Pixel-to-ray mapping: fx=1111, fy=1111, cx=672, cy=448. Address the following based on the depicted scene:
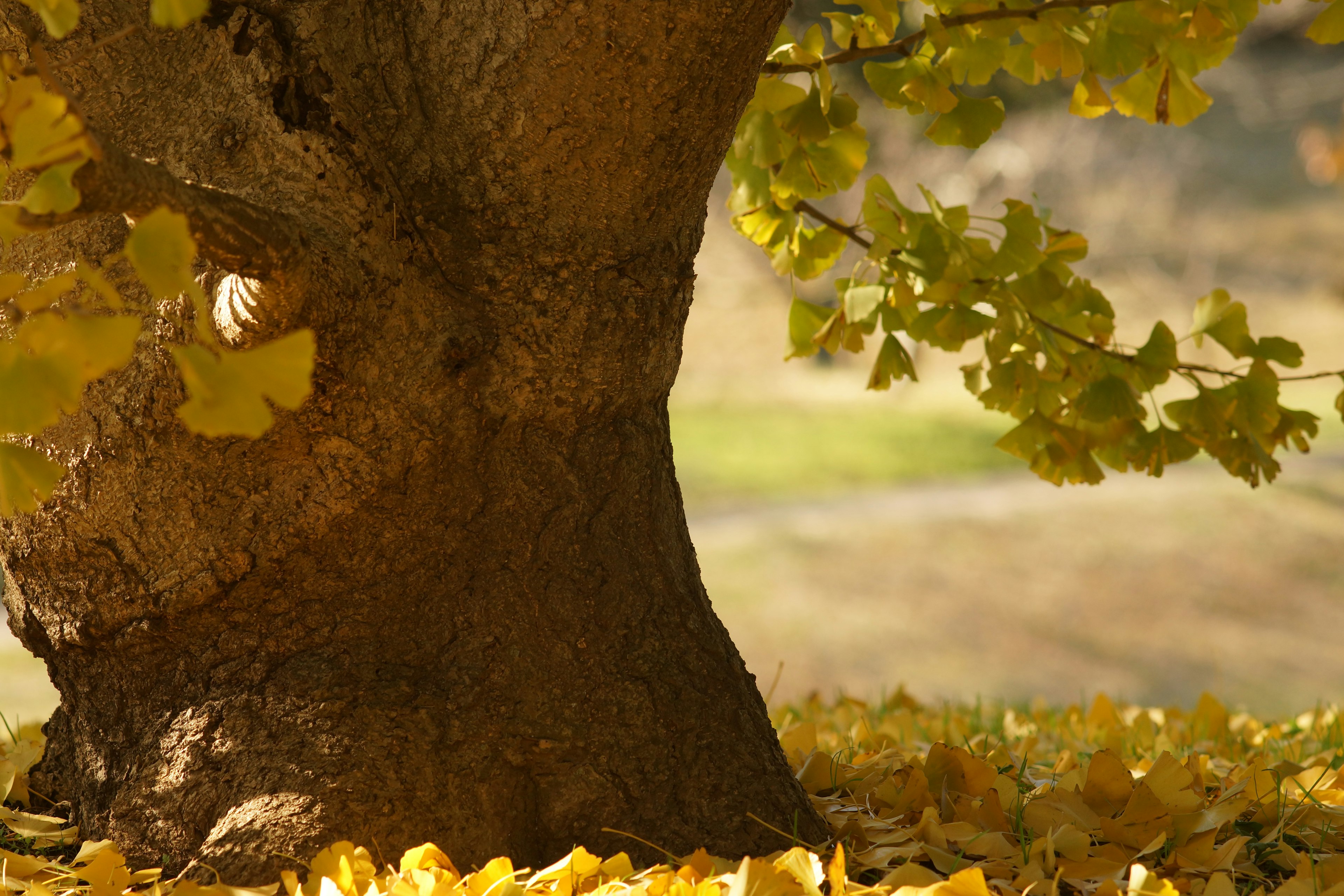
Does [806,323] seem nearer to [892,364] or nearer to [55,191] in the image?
[892,364]

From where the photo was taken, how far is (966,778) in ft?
5.14

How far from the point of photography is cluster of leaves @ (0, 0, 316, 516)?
752mm

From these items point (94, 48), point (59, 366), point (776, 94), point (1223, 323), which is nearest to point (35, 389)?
point (59, 366)

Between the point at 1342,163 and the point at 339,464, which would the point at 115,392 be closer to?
the point at 339,464

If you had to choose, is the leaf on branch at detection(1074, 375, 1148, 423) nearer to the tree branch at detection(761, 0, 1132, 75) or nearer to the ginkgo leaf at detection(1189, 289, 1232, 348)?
the ginkgo leaf at detection(1189, 289, 1232, 348)

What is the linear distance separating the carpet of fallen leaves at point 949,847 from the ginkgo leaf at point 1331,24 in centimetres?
106

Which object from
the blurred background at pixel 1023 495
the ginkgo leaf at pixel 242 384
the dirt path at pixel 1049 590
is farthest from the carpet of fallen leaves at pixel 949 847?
the dirt path at pixel 1049 590

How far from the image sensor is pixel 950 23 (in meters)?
1.75

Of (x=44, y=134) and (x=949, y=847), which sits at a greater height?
(x=44, y=134)

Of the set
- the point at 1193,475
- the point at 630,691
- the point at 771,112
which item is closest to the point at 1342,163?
the point at 771,112

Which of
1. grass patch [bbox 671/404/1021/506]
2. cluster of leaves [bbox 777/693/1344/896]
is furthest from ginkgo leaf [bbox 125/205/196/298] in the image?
grass patch [bbox 671/404/1021/506]

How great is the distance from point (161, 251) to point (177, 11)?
172 millimetres

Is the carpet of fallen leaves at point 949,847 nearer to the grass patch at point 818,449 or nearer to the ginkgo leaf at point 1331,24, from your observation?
the ginkgo leaf at point 1331,24

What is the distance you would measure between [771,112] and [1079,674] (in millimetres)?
5298
